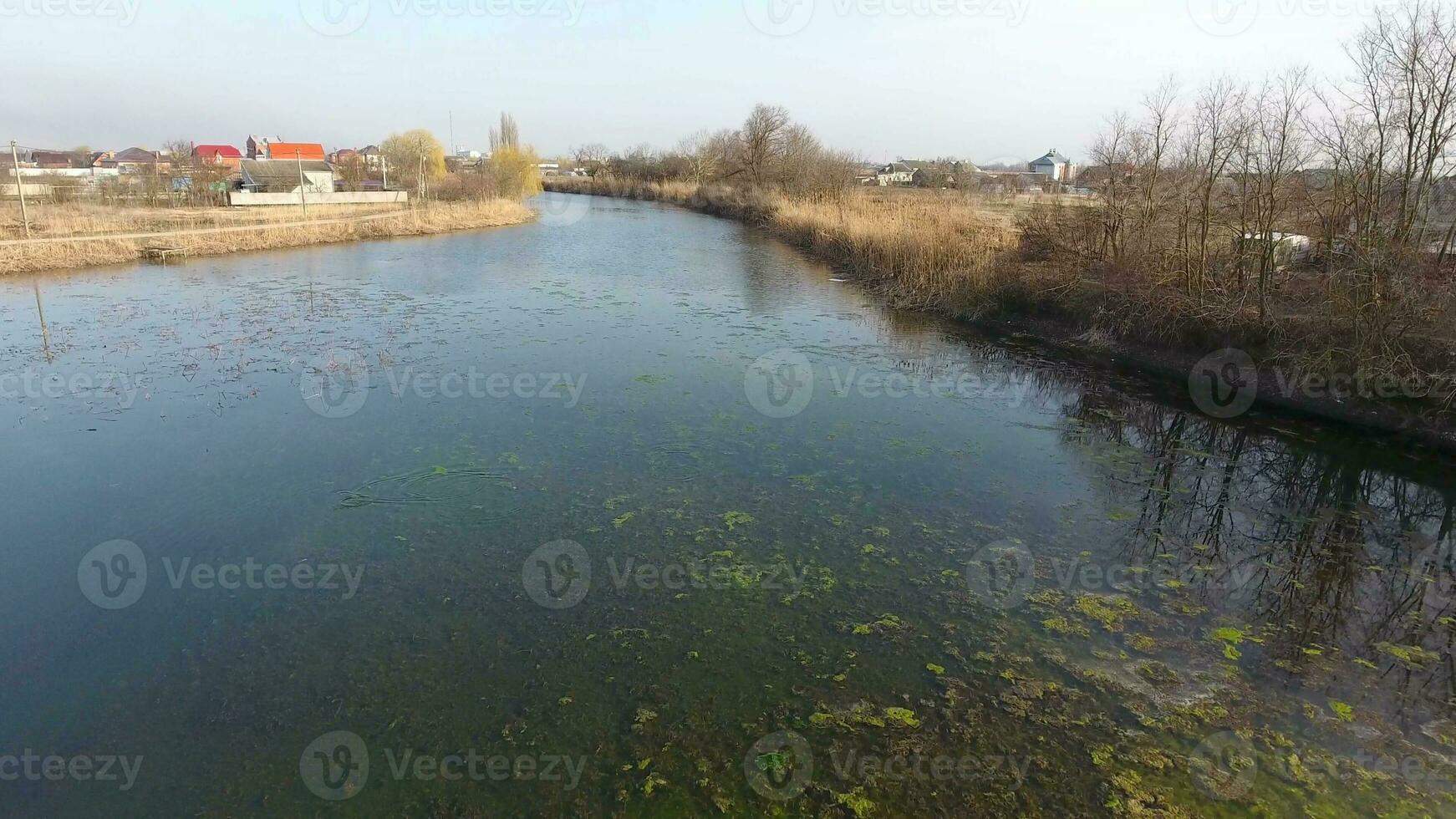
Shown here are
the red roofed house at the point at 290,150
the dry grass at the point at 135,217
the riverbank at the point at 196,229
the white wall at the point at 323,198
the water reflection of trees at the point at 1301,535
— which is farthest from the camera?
the red roofed house at the point at 290,150

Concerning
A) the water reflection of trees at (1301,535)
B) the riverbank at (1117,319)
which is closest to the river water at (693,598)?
the water reflection of trees at (1301,535)

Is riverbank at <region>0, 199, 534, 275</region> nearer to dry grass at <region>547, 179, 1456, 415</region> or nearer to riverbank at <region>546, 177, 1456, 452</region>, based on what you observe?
dry grass at <region>547, 179, 1456, 415</region>

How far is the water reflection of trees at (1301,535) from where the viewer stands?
11.8 ft

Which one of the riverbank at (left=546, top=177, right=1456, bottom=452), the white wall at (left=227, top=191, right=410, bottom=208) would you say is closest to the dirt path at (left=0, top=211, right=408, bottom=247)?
the white wall at (left=227, top=191, right=410, bottom=208)

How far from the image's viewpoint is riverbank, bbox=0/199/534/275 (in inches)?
505

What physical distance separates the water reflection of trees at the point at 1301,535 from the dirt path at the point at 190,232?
637 inches

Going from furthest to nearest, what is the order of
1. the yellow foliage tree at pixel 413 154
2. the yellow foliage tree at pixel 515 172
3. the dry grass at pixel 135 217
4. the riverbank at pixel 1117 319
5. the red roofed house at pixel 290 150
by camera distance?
the red roofed house at pixel 290 150, the yellow foliage tree at pixel 413 154, the yellow foliage tree at pixel 515 172, the dry grass at pixel 135 217, the riverbank at pixel 1117 319

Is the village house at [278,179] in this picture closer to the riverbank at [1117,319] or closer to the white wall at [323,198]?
the white wall at [323,198]

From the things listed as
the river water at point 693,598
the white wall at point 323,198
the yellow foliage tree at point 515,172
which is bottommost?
the river water at point 693,598

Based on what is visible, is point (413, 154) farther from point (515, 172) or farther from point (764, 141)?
point (764, 141)

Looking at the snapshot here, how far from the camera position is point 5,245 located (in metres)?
12.3

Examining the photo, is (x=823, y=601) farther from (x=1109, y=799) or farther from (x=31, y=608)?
(x=31, y=608)

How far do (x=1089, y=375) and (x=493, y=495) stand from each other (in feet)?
21.5

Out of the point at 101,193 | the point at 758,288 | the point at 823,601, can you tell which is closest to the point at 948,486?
the point at 823,601
